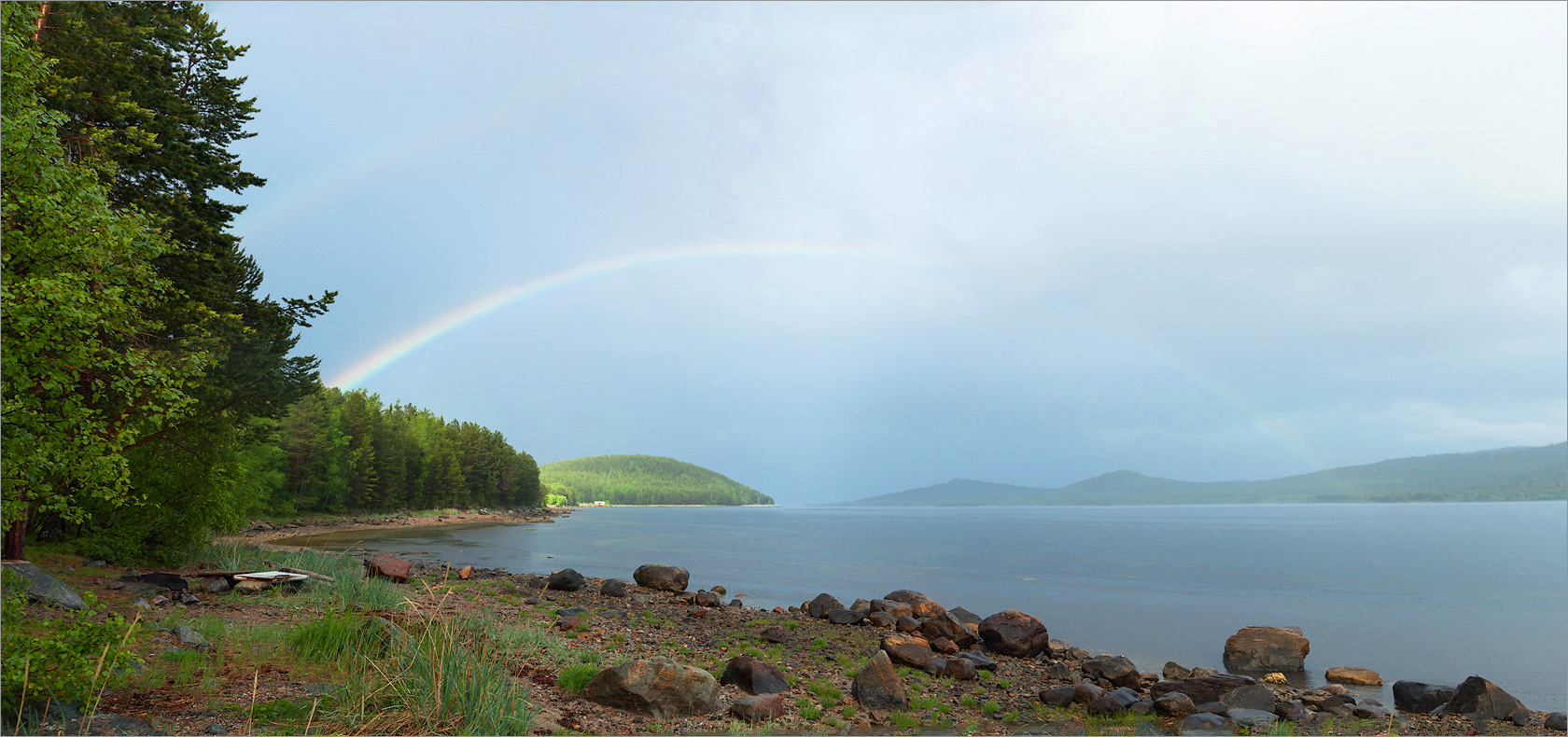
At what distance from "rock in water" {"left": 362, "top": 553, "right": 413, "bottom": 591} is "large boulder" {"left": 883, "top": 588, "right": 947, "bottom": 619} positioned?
17090 mm

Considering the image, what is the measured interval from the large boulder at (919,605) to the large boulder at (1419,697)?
41.2 feet

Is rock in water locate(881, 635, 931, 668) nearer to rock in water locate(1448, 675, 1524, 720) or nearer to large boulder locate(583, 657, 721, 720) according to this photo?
large boulder locate(583, 657, 721, 720)

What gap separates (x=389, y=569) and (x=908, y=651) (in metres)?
15.5

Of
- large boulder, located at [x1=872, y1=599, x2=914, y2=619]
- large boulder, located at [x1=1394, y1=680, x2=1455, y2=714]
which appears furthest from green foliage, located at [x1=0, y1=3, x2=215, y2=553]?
large boulder, located at [x1=1394, y1=680, x2=1455, y2=714]

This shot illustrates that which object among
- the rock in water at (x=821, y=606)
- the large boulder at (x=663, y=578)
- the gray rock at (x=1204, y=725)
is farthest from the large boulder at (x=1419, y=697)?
the large boulder at (x=663, y=578)

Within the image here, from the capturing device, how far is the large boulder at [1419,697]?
61.7 feet

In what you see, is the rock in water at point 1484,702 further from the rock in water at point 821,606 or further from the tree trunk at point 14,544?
the tree trunk at point 14,544

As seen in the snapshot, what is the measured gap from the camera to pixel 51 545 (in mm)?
20172

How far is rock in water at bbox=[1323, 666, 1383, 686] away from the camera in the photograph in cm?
2225

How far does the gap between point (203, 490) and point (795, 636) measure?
17856 mm

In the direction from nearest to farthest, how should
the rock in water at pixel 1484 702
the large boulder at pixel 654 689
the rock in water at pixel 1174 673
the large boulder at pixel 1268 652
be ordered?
the large boulder at pixel 654 689 → the rock in water at pixel 1484 702 → the rock in water at pixel 1174 673 → the large boulder at pixel 1268 652

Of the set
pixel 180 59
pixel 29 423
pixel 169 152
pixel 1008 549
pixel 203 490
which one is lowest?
pixel 1008 549

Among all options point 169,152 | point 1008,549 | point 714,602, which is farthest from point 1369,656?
point 1008,549

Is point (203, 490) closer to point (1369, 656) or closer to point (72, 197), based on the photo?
point (72, 197)
